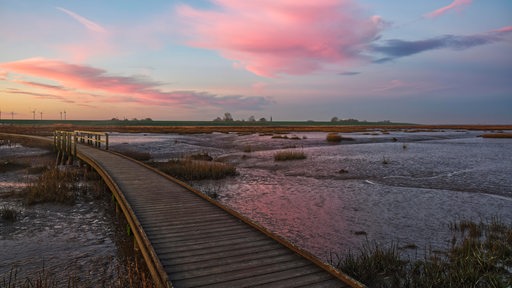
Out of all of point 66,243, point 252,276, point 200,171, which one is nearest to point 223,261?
point 252,276

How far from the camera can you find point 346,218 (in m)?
10.1

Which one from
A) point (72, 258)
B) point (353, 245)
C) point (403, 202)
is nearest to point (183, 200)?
point (72, 258)

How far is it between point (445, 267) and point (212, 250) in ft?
14.3

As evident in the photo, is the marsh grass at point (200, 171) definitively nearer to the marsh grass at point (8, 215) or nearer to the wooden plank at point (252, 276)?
the marsh grass at point (8, 215)

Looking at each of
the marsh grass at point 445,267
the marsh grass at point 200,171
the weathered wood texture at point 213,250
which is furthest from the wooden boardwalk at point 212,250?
the marsh grass at point 200,171

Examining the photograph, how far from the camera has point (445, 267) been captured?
6184 mm

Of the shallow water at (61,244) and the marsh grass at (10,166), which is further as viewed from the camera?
the marsh grass at (10,166)

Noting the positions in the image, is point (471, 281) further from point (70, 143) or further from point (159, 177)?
point (70, 143)

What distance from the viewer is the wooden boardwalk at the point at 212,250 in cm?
480

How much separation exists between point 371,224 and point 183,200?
5.45m

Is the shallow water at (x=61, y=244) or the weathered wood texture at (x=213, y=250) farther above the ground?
the weathered wood texture at (x=213, y=250)

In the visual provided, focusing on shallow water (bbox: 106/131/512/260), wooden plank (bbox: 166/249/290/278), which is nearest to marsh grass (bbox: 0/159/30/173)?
shallow water (bbox: 106/131/512/260)

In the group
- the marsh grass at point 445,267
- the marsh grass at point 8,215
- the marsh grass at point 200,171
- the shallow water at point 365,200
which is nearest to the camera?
the marsh grass at point 445,267

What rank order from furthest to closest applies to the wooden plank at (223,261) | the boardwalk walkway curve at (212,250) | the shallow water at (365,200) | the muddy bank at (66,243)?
the shallow water at (365,200) < the muddy bank at (66,243) < the wooden plank at (223,261) < the boardwalk walkway curve at (212,250)
